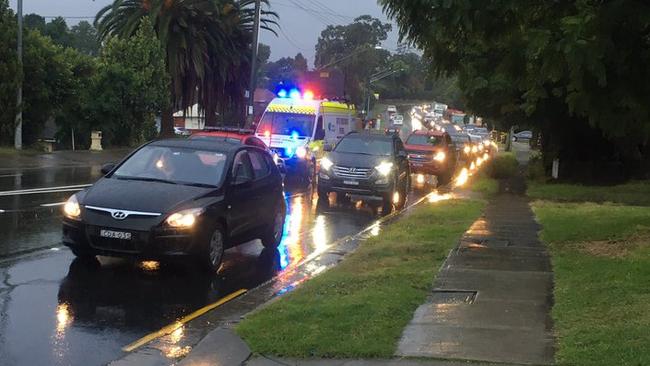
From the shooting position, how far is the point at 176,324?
6750mm

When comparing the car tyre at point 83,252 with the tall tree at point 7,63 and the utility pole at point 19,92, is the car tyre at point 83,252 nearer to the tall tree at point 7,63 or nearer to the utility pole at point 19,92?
the tall tree at point 7,63

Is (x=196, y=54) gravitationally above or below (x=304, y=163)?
above

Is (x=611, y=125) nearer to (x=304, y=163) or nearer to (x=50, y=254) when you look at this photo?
(x=50, y=254)

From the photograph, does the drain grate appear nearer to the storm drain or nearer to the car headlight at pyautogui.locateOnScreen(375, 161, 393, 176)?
the storm drain

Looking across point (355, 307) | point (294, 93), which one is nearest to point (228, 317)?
point (355, 307)

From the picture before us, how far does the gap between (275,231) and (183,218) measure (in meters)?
2.84

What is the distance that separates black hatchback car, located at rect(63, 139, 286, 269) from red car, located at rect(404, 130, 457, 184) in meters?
17.3

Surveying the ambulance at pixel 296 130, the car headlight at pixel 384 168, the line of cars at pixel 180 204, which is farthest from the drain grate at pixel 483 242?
the ambulance at pixel 296 130

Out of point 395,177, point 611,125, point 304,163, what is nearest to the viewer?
point 611,125

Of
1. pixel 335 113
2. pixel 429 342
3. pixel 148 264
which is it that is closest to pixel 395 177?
pixel 335 113

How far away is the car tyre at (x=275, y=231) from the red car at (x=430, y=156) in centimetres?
1598

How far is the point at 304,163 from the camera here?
73.4 feet

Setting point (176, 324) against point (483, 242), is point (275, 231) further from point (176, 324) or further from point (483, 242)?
point (176, 324)

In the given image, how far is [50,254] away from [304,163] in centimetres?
1336
